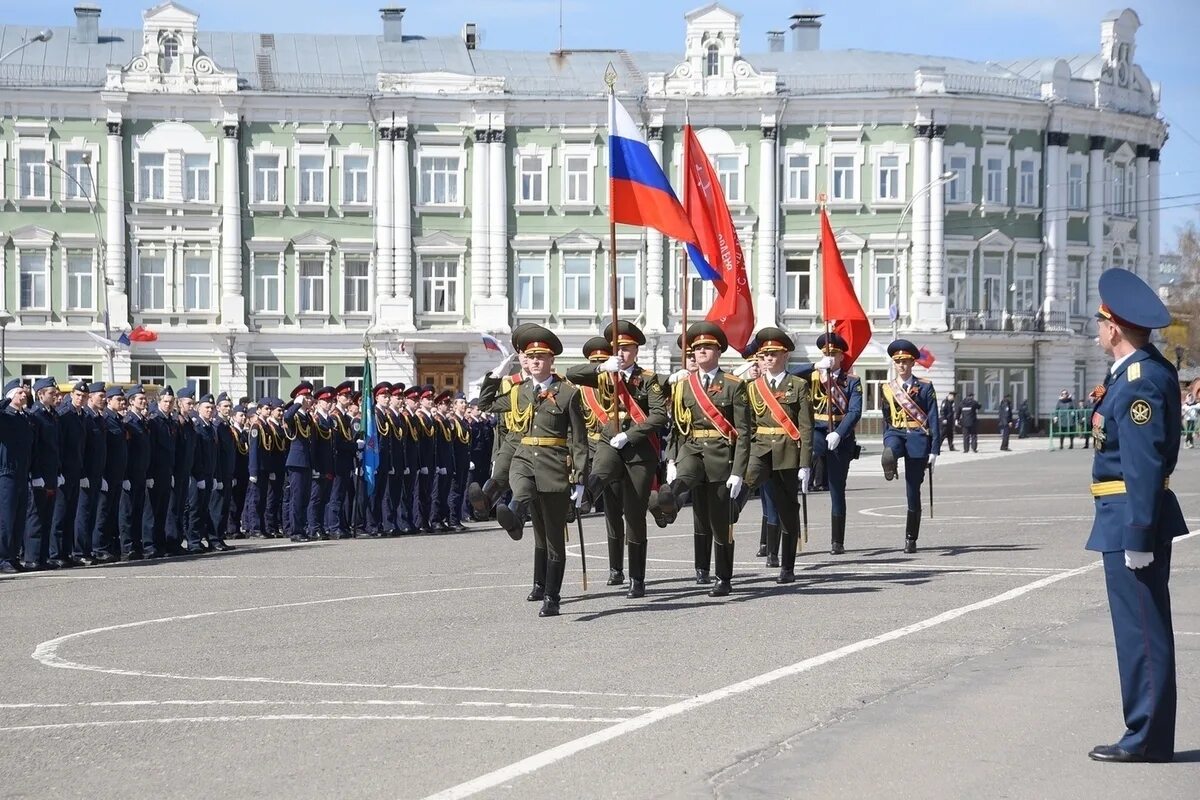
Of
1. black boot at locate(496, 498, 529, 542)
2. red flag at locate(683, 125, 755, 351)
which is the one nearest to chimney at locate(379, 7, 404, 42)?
red flag at locate(683, 125, 755, 351)

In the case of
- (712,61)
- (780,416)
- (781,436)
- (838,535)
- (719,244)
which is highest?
(712,61)

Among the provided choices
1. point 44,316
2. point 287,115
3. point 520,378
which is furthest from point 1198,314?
point 520,378

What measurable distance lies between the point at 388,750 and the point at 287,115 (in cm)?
5073

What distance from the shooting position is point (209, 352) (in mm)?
55906

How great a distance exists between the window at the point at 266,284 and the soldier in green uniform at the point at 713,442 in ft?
146

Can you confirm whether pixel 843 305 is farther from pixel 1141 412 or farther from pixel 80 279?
pixel 80 279

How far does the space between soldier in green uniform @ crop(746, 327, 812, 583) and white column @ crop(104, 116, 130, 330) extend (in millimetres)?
43430

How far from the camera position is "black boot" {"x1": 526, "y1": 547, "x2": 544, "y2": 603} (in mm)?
12906

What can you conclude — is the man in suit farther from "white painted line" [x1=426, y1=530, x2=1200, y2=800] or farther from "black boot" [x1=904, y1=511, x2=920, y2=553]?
"black boot" [x1=904, y1=511, x2=920, y2=553]

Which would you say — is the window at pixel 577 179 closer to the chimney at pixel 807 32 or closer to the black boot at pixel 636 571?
the chimney at pixel 807 32

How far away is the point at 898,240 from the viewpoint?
58.1m

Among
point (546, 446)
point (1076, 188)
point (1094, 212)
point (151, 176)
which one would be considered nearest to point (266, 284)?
point (151, 176)

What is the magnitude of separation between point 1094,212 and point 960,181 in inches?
228

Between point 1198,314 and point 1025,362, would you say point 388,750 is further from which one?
point 1198,314
